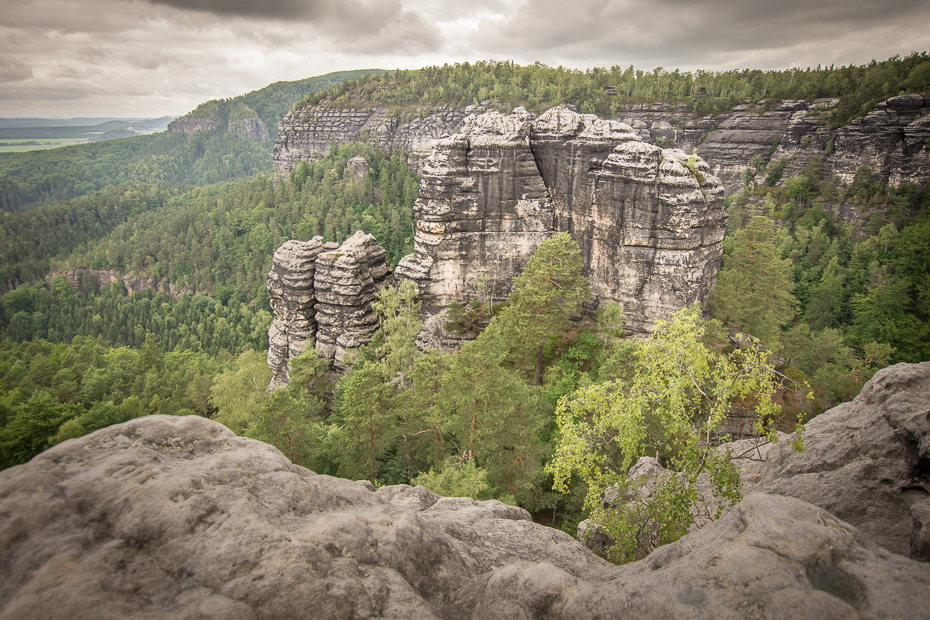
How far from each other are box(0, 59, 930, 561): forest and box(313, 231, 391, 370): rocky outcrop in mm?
2135

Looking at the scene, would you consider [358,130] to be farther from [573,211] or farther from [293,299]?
[573,211]

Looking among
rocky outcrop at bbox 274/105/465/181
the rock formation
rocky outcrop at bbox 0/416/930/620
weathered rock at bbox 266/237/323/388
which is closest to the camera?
rocky outcrop at bbox 0/416/930/620

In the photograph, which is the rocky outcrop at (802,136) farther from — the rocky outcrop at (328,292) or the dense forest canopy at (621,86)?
the rocky outcrop at (328,292)

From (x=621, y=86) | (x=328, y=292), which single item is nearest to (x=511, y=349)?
(x=328, y=292)

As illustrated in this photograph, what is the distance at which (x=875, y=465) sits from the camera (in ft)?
32.1

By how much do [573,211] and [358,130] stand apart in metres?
114

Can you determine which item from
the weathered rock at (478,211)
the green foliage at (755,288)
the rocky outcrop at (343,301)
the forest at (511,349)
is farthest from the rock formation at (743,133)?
the green foliage at (755,288)

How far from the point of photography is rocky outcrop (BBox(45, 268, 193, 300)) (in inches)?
4318

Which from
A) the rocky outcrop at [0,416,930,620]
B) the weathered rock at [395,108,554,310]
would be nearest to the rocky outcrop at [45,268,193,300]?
the weathered rock at [395,108,554,310]

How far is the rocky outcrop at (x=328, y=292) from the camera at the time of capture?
1704 inches

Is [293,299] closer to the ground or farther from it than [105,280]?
farther from it

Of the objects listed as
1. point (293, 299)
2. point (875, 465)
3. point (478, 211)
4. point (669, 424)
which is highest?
point (478, 211)

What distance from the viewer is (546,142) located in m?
41.8

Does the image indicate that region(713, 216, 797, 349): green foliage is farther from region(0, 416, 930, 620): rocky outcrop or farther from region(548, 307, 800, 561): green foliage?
region(0, 416, 930, 620): rocky outcrop
